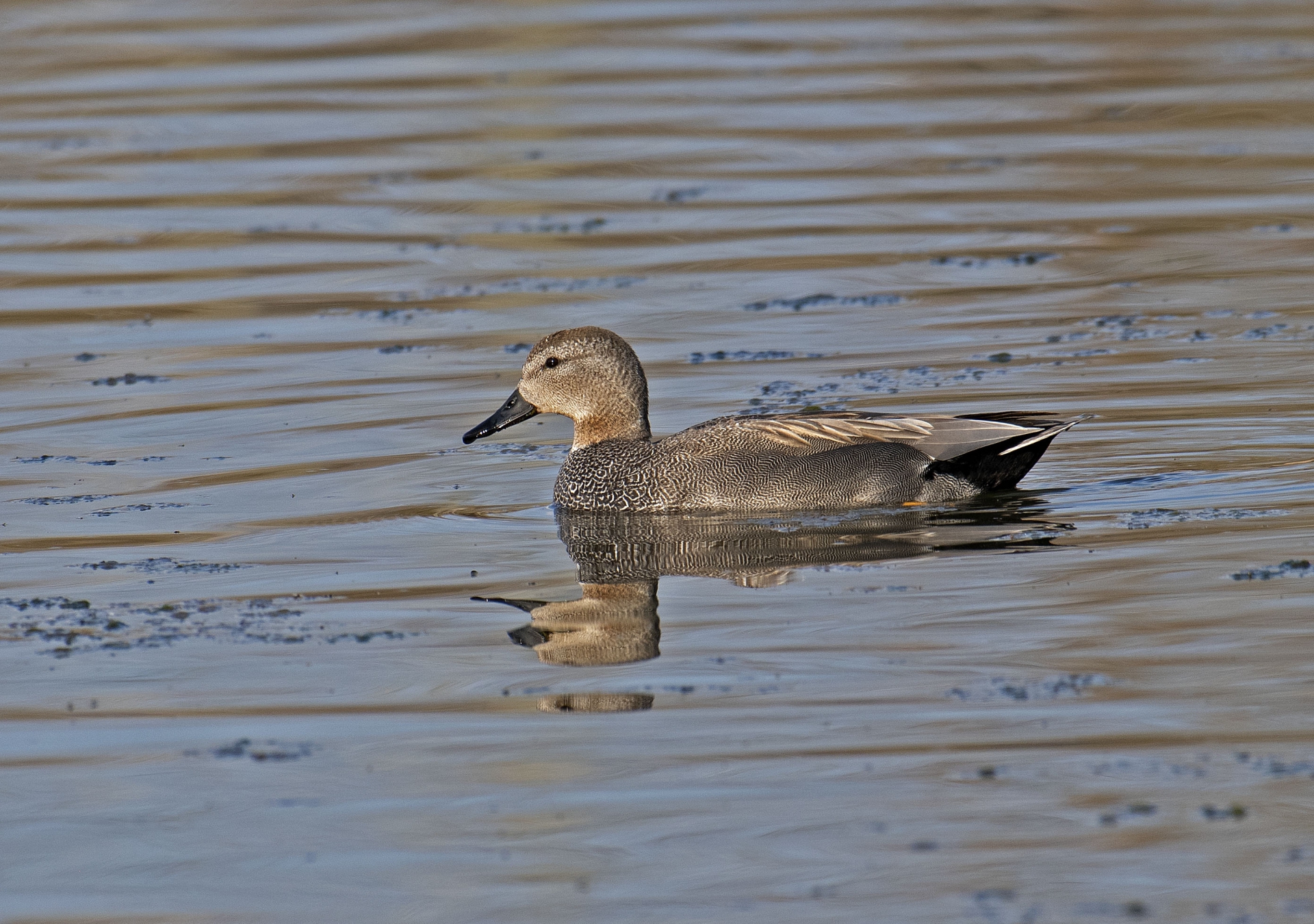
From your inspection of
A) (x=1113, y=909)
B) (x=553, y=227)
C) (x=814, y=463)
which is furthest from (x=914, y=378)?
(x=1113, y=909)

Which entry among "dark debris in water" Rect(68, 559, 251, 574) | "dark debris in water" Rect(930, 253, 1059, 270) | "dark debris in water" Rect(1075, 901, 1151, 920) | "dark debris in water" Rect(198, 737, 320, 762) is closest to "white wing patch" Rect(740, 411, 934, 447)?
"dark debris in water" Rect(68, 559, 251, 574)

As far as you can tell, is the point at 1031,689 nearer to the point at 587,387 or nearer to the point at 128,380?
the point at 587,387

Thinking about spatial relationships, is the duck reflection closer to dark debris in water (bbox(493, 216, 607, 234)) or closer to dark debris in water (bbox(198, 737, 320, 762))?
dark debris in water (bbox(198, 737, 320, 762))

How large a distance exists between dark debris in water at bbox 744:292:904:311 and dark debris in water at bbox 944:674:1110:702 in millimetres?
6521

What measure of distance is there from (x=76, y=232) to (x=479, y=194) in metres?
2.95

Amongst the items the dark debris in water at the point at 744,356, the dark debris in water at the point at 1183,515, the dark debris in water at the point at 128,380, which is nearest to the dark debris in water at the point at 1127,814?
the dark debris in water at the point at 1183,515

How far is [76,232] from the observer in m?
15.4

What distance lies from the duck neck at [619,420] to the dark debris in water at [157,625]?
234 centimetres

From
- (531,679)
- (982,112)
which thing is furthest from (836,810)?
(982,112)

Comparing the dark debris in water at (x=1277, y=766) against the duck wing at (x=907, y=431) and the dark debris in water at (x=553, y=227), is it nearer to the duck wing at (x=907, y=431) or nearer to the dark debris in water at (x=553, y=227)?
the duck wing at (x=907, y=431)

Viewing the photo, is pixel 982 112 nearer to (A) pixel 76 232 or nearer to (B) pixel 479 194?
(B) pixel 479 194

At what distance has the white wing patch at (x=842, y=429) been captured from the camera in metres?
8.73

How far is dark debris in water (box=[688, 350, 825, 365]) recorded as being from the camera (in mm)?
11469

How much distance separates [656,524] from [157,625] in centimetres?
235
